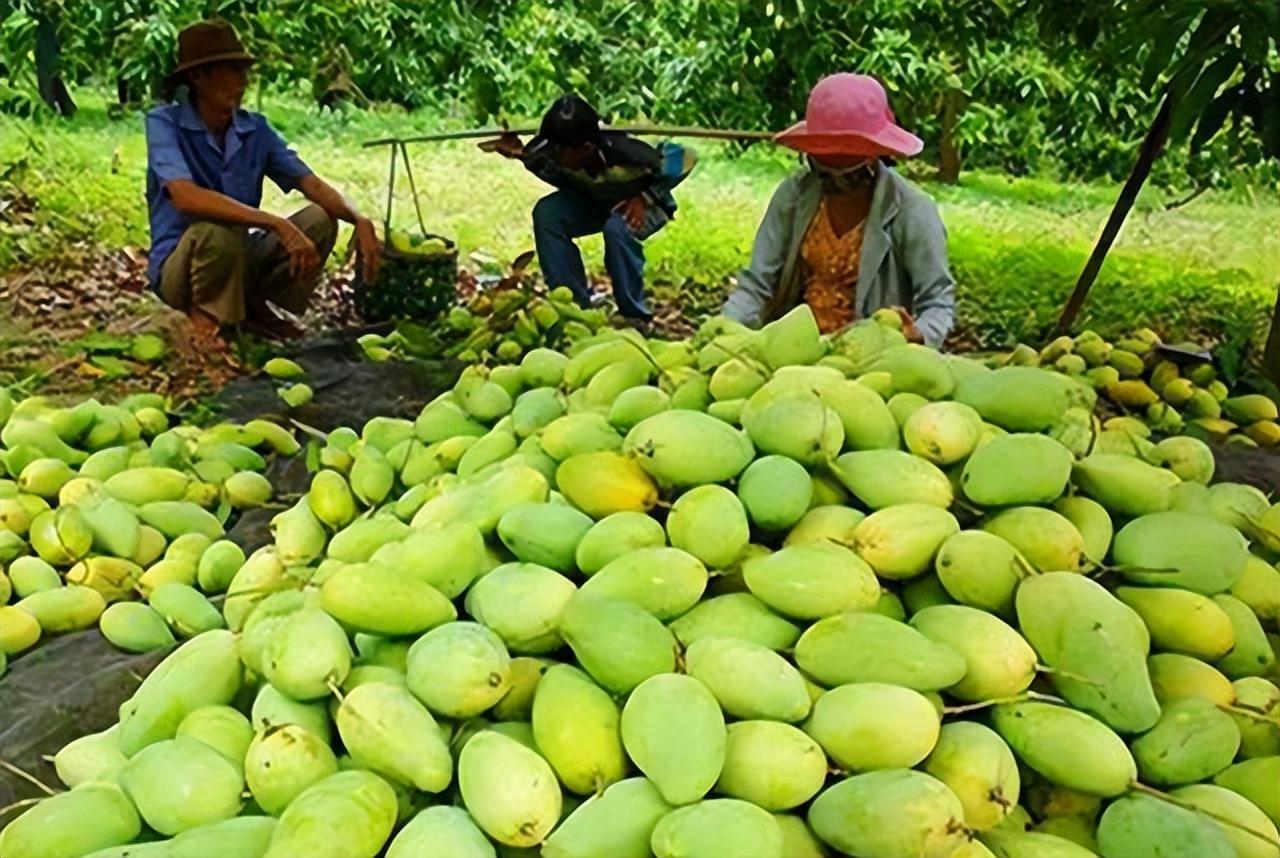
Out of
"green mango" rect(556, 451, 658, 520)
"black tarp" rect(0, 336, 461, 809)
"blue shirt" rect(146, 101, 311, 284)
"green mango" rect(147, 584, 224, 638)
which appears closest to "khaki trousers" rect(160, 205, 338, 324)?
"blue shirt" rect(146, 101, 311, 284)

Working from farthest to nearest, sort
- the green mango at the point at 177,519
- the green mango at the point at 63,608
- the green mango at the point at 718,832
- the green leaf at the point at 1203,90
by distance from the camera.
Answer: the green leaf at the point at 1203,90, the green mango at the point at 177,519, the green mango at the point at 63,608, the green mango at the point at 718,832

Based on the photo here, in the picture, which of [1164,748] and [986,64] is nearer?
[1164,748]

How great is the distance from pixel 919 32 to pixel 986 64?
7.37 ft

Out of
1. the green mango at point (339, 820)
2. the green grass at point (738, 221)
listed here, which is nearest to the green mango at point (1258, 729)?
the green mango at point (339, 820)

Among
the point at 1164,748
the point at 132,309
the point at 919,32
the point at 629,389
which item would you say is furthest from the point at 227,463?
the point at 919,32

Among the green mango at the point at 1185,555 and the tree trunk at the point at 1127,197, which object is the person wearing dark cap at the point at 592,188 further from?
the green mango at the point at 1185,555

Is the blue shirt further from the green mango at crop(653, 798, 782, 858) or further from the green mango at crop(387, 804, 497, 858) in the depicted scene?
the green mango at crop(653, 798, 782, 858)

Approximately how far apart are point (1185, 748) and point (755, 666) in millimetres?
397

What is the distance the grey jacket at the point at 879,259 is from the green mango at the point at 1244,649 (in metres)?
1.86

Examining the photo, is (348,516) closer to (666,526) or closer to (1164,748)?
(666,526)

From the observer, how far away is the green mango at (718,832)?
0.91m

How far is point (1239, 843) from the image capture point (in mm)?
1012

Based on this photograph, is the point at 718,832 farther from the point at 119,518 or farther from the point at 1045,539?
the point at 119,518

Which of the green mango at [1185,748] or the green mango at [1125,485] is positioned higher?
the green mango at [1125,485]
